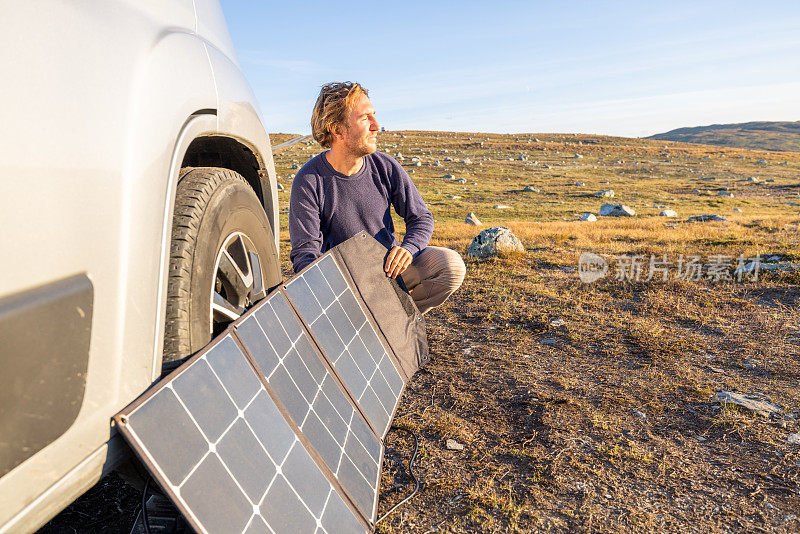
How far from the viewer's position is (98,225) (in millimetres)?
1376

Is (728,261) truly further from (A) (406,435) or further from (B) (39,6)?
(B) (39,6)

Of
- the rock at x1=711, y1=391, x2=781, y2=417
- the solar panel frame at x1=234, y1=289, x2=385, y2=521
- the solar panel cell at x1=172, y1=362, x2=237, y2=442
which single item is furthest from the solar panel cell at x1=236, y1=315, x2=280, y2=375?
the rock at x1=711, y1=391, x2=781, y2=417

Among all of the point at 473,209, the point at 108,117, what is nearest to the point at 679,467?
the point at 108,117

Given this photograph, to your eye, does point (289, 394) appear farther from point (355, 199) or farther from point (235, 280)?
point (355, 199)

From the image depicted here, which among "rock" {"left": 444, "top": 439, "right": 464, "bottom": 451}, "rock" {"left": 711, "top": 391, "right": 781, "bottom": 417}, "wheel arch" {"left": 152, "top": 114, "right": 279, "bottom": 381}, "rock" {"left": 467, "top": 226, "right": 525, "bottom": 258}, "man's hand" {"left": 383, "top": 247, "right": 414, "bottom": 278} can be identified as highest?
"wheel arch" {"left": 152, "top": 114, "right": 279, "bottom": 381}

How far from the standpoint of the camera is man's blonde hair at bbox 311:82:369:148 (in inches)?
155

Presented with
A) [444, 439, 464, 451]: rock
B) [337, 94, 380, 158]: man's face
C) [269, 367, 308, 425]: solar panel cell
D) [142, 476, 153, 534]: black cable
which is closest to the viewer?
[142, 476, 153, 534]: black cable

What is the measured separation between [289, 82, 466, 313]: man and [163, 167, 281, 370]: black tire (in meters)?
0.99

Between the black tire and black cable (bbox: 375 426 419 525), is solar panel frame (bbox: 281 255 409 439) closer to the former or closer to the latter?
black cable (bbox: 375 426 419 525)

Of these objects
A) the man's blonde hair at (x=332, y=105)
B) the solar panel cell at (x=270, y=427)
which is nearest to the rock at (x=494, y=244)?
the man's blonde hair at (x=332, y=105)

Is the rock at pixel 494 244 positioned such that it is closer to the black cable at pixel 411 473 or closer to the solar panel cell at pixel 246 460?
the black cable at pixel 411 473

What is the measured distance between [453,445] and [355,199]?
2111 mm

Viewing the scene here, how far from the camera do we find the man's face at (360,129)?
3.86m

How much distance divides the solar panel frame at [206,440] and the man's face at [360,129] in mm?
2309
